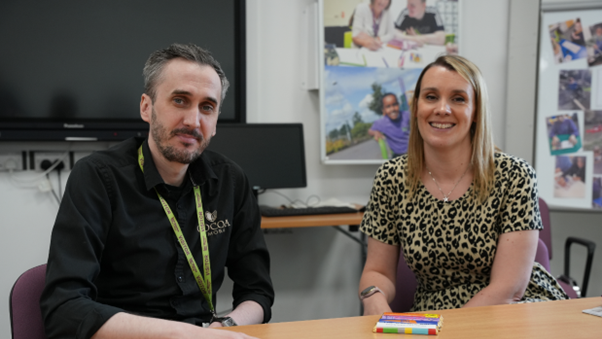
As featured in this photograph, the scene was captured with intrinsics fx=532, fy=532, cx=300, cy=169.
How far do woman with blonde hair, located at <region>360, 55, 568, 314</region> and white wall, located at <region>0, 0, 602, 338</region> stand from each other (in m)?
1.53

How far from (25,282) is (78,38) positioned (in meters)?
1.93

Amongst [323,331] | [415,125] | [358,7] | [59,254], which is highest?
[358,7]

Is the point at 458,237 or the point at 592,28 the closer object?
the point at 458,237

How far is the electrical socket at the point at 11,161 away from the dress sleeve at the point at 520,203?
2.49m

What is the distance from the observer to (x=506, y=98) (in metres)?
3.58

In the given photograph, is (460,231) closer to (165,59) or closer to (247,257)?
(247,257)

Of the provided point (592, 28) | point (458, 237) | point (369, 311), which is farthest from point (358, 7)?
point (369, 311)

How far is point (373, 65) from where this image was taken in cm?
330

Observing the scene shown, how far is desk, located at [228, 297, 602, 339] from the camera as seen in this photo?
1132 millimetres

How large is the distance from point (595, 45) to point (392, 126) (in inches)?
51.3

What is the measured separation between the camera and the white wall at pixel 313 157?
3.29 metres

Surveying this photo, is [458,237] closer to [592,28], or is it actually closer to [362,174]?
[362,174]

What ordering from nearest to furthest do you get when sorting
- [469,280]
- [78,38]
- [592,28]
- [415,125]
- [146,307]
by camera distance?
[146,307] < [469,280] < [415,125] < [78,38] < [592,28]

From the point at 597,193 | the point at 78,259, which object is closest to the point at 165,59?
the point at 78,259
